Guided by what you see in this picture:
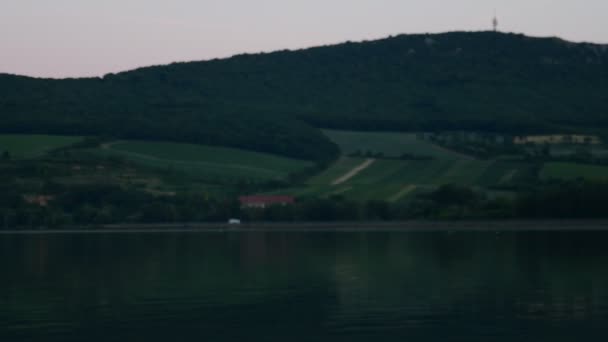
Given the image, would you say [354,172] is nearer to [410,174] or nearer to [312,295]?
[410,174]

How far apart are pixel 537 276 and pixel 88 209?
67243 millimetres

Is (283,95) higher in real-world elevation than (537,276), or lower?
higher

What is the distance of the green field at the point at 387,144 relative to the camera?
124000 mm

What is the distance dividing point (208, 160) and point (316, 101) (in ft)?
194

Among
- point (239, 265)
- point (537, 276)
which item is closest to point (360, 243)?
point (239, 265)

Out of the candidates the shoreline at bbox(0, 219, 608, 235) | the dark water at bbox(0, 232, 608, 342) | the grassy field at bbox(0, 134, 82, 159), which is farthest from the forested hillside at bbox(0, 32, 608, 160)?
the dark water at bbox(0, 232, 608, 342)

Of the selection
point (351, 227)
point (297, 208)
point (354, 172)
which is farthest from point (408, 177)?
point (351, 227)

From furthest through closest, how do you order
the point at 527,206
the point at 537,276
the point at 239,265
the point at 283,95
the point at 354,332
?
the point at 283,95
the point at 527,206
the point at 239,265
the point at 537,276
the point at 354,332

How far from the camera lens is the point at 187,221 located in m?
97.3

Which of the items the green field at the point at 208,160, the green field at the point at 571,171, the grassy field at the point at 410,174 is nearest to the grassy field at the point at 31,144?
the green field at the point at 208,160

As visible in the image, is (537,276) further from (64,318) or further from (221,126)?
(221,126)

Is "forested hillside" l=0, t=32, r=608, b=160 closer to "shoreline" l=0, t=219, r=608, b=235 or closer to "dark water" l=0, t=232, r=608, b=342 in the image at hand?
"shoreline" l=0, t=219, r=608, b=235

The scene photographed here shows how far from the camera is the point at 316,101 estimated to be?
588 ft

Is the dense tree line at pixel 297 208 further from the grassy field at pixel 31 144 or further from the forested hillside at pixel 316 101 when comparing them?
the forested hillside at pixel 316 101
